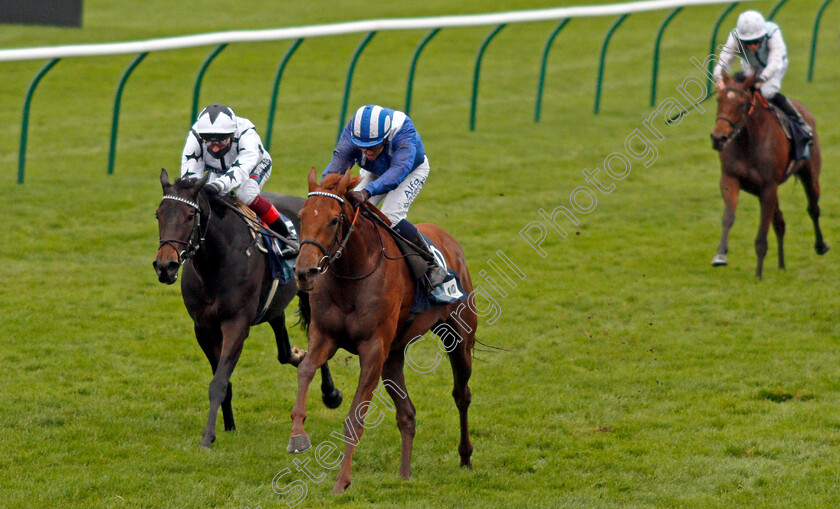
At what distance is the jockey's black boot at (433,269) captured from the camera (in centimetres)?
653

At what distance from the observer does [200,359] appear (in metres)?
8.76

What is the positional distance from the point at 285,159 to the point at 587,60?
881 cm

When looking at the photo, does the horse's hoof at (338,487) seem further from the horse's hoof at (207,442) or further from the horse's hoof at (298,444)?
the horse's hoof at (207,442)

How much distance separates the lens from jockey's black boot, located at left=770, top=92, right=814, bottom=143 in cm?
1143

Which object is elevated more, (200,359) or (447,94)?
(447,94)

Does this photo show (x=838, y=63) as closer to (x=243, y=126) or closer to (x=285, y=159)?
(x=285, y=159)

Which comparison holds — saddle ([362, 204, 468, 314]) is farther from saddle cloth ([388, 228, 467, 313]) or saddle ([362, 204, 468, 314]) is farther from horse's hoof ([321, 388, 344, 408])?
horse's hoof ([321, 388, 344, 408])

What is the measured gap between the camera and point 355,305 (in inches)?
236

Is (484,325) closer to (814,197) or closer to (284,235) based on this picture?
(284,235)

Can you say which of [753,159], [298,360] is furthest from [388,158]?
[753,159]

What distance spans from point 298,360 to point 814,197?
6.84 meters

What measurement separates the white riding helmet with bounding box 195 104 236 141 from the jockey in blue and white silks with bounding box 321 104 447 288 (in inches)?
38.7

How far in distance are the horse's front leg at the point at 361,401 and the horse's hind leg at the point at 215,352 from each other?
1.41 m

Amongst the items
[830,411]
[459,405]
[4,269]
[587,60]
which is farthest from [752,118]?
[587,60]
